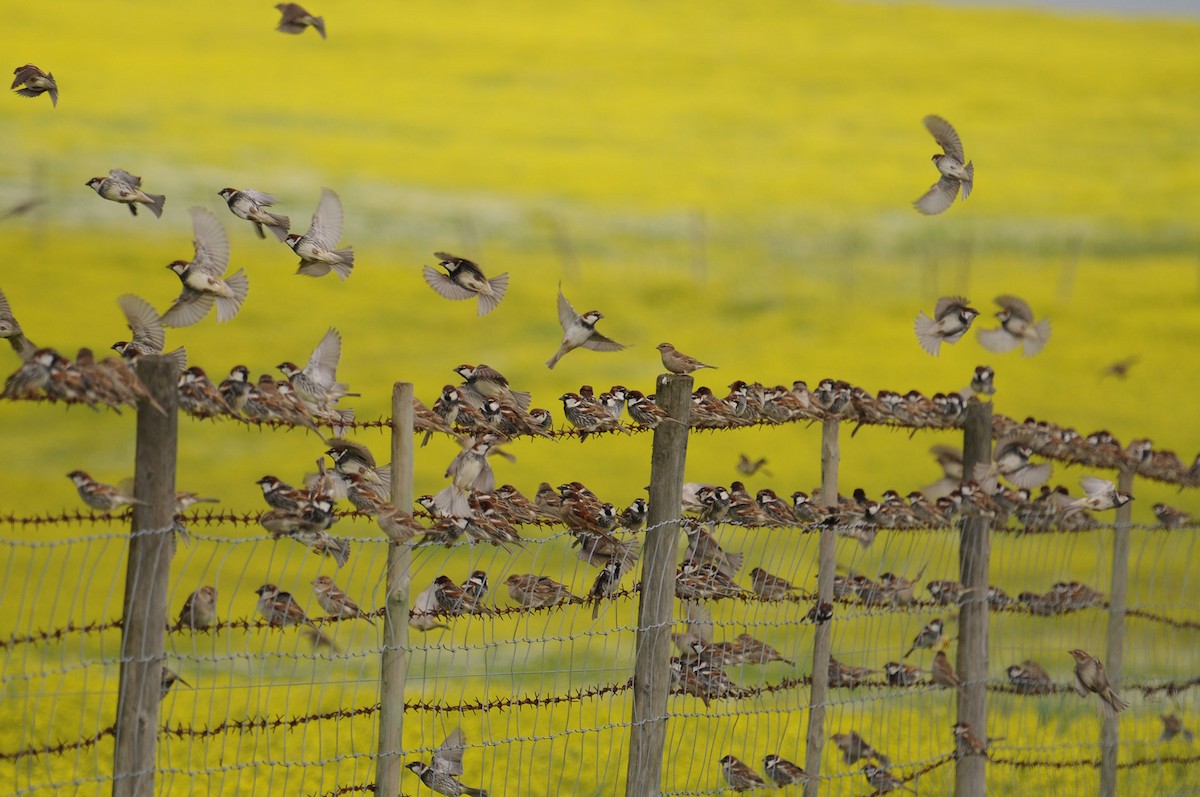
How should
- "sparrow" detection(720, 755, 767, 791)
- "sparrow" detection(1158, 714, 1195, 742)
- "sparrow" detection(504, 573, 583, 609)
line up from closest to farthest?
"sparrow" detection(504, 573, 583, 609), "sparrow" detection(720, 755, 767, 791), "sparrow" detection(1158, 714, 1195, 742)

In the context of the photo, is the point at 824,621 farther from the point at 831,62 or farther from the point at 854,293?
the point at 831,62

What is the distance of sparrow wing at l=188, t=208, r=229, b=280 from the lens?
854 cm

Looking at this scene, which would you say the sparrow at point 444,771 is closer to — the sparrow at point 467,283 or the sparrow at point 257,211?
the sparrow at point 467,283

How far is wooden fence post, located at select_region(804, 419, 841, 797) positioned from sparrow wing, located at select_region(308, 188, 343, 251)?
319 centimetres

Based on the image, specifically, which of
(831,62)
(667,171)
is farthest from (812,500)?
(831,62)

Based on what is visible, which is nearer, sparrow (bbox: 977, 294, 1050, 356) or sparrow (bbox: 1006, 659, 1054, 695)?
sparrow (bbox: 1006, 659, 1054, 695)

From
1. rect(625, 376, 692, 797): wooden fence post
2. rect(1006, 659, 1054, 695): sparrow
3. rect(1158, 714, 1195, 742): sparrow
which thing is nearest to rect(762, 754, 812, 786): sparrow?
rect(625, 376, 692, 797): wooden fence post

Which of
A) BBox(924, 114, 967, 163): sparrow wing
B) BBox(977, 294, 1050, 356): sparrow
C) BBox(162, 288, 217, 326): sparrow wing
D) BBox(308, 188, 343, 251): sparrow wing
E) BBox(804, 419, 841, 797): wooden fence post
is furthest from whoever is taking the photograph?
BBox(977, 294, 1050, 356): sparrow

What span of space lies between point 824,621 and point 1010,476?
2.19 meters

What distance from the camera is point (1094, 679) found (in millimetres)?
10195

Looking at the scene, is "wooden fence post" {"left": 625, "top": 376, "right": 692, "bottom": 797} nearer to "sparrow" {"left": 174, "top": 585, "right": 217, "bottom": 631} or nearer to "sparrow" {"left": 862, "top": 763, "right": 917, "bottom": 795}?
"sparrow" {"left": 174, "top": 585, "right": 217, "bottom": 631}

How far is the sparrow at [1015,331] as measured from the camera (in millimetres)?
13242

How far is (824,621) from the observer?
8711 millimetres

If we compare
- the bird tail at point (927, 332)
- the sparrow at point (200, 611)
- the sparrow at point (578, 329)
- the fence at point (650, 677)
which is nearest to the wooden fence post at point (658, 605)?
the fence at point (650, 677)
